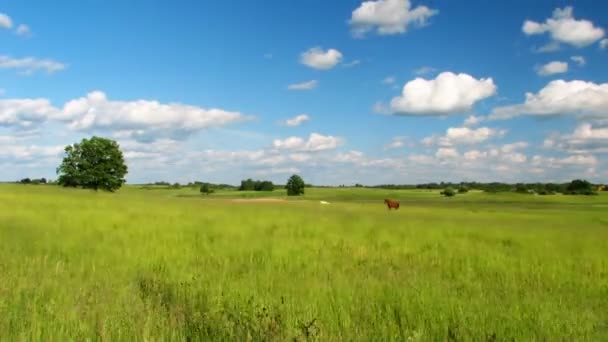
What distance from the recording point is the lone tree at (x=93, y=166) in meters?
81.8

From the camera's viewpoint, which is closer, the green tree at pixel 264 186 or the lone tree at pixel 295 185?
the lone tree at pixel 295 185

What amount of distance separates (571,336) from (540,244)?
33.8ft

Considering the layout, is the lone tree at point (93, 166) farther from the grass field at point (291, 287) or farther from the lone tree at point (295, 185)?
the grass field at point (291, 287)

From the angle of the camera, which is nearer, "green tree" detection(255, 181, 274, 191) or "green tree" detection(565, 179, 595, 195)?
"green tree" detection(565, 179, 595, 195)

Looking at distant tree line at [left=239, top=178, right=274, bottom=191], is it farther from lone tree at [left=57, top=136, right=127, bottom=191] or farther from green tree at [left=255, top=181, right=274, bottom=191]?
lone tree at [left=57, top=136, right=127, bottom=191]

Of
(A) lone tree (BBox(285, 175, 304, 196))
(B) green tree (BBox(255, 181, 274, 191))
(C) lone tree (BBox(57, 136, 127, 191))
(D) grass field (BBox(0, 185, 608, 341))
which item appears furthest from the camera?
(B) green tree (BBox(255, 181, 274, 191))

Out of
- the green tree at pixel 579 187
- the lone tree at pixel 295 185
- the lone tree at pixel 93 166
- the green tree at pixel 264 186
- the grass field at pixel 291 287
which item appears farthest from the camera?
the green tree at pixel 264 186

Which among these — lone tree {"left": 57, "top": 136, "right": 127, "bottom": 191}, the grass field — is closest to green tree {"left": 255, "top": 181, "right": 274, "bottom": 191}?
lone tree {"left": 57, "top": 136, "right": 127, "bottom": 191}

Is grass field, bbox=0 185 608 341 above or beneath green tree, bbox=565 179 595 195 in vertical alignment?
beneath

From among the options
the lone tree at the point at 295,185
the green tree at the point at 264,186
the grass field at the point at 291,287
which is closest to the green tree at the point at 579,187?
the lone tree at the point at 295,185

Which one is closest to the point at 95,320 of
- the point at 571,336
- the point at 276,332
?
the point at 276,332

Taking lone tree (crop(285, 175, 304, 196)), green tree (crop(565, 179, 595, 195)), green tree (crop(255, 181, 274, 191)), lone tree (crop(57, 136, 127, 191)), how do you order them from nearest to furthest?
lone tree (crop(57, 136, 127, 191))
green tree (crop(565, 179, 595, 195))
lone tree (crop(285, 175, 304, 196))
green tree (crop(255, 181, 274, 191))

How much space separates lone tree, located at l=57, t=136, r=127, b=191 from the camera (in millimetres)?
81812

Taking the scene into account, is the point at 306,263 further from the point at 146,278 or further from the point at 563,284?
the point at 563,284
